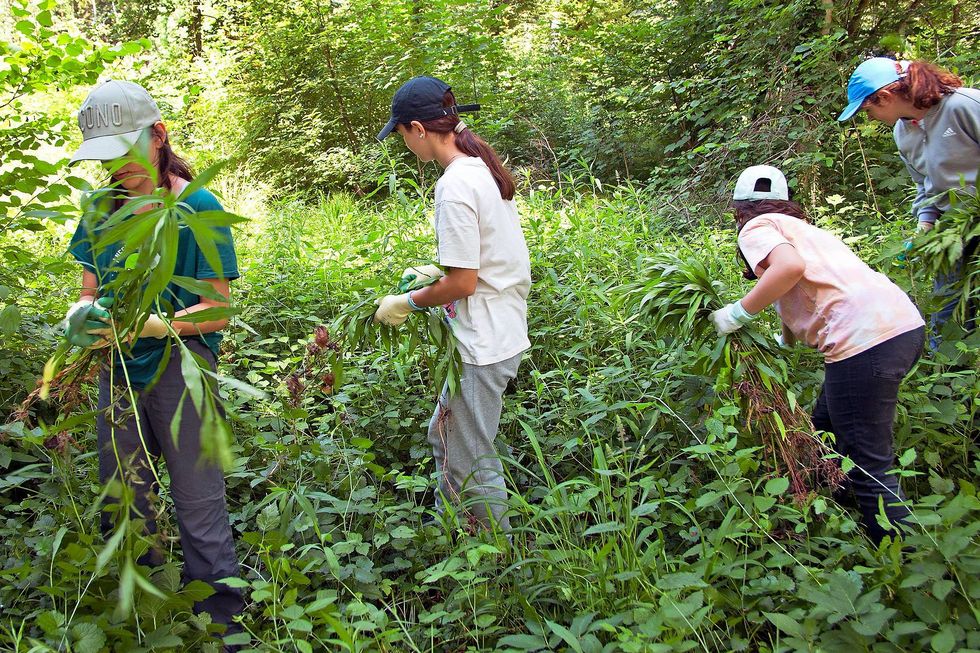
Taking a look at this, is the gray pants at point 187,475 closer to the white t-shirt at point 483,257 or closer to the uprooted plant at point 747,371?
Result: the white t-shirt at point 483,257

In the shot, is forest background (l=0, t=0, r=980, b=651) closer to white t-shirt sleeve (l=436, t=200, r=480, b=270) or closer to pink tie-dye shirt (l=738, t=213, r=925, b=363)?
pink tie-dye shirt (l=738, t=213, r=925, b=363)

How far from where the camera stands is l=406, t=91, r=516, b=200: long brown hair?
224cm

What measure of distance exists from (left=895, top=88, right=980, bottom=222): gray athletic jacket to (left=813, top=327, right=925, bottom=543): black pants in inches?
38.0

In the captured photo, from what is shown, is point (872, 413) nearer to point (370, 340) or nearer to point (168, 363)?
point (370, 340)

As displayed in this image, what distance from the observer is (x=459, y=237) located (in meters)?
2.09

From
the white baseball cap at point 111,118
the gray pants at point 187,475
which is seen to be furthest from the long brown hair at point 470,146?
the gray pants at point 187,475

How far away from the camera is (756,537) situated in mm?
2105

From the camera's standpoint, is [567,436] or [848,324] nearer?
[848,324]

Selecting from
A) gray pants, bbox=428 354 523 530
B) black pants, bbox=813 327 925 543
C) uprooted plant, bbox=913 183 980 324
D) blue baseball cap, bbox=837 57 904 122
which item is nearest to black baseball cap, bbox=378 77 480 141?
gray pants, bbox=428 354 523 530

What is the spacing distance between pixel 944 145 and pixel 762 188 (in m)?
1.02

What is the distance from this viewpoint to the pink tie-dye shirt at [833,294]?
2.18 m

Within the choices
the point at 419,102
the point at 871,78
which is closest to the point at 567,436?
the point at 419,102

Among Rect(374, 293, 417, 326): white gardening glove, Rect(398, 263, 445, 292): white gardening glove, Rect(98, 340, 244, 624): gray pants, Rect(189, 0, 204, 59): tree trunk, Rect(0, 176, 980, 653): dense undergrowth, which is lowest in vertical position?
Rect(0, 176, 980, 653): dense undergrowth

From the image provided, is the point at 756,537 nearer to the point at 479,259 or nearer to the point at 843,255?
the point at 843,255
